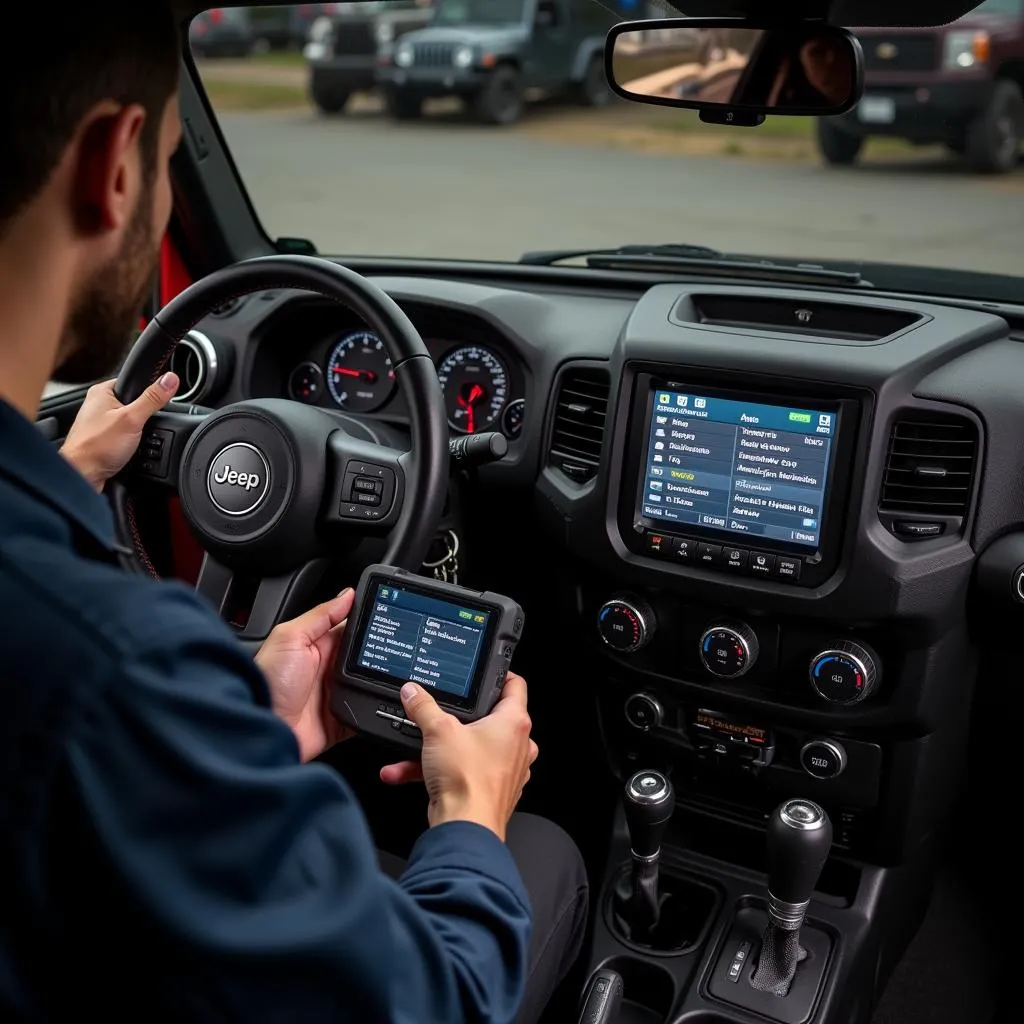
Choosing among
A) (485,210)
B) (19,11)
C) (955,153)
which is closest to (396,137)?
(485,210)

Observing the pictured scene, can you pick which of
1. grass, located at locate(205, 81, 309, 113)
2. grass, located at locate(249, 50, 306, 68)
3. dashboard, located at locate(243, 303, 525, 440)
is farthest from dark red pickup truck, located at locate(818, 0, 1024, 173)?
grass, located at locate(249, 50, 306, 68)

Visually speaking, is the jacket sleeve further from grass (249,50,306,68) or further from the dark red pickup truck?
grass (249,50,306,68)

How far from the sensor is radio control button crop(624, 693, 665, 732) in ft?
8.67

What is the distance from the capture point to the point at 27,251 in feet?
3.40

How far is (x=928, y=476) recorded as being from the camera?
2.25m

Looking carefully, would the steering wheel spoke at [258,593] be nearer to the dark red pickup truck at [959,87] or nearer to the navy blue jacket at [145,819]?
the navy blue jacket at [145,819]

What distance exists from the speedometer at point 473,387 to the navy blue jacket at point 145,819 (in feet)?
5.90

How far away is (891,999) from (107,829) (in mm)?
2402

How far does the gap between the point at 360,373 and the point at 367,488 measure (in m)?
0.83

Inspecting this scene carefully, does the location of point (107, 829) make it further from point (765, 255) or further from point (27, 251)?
point (765, 255)

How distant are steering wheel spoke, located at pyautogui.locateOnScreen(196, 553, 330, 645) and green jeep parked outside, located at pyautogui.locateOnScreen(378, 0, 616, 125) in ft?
22.3

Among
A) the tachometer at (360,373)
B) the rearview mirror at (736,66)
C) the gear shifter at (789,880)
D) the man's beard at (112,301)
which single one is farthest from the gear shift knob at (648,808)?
the man's beard at (112,301)

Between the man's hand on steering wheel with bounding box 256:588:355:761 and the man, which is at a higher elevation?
the man

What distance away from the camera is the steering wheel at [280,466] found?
77.2 inches
